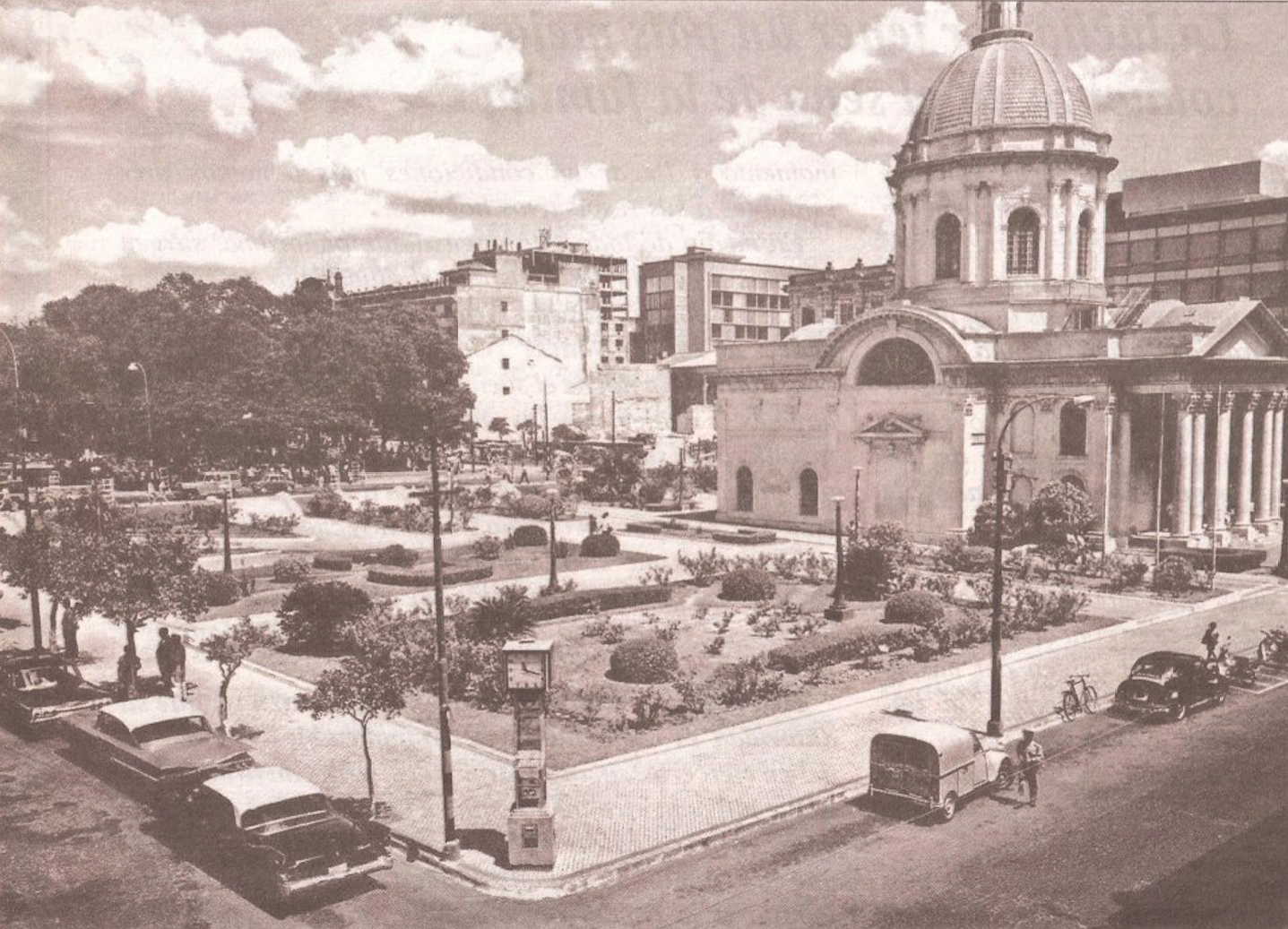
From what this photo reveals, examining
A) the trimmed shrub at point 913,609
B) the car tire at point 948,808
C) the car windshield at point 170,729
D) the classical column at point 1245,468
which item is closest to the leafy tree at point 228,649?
the car windshield at point 170,729

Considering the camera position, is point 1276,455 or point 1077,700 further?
point 1276,455

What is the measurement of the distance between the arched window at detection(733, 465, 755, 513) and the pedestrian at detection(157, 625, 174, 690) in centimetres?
3497

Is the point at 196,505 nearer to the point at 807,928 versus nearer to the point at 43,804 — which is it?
the point at 43,804

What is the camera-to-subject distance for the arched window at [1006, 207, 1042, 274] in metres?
48.3

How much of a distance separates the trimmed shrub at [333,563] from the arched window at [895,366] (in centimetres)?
2398

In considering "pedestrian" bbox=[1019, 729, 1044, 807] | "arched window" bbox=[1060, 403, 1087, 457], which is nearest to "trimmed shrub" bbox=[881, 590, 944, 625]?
"pedestrian" bbox=[1019, 729, 1044, 807]

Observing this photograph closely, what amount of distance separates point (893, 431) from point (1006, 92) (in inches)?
630

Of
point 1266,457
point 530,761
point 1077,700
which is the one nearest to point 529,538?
point 1077,700

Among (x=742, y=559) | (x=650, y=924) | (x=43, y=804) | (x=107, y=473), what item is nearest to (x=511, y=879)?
(x=650, y=924)

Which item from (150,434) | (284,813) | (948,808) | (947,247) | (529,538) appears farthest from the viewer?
(150,434)

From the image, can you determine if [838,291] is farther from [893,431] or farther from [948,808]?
[948,808]

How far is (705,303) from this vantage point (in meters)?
120

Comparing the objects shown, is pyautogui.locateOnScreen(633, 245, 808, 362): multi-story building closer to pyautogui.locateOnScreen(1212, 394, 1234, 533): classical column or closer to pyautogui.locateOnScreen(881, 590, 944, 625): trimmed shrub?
pyautogui.locateOnScreen(1212, 394, 1234, 533): classical column

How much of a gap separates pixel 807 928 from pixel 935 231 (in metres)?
41.7
